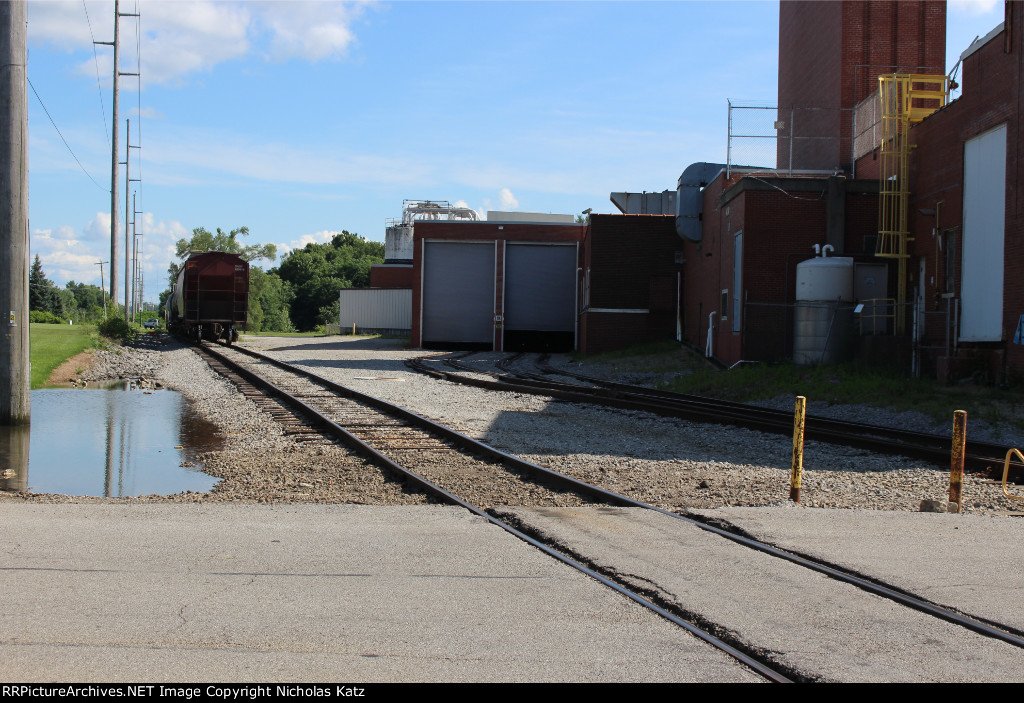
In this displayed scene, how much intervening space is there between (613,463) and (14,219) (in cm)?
980

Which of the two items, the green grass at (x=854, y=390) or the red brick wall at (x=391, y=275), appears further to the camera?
the red brick wall at (x=391, y=275)

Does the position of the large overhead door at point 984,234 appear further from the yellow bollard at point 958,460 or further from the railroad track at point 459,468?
the railroad track at point 459,468

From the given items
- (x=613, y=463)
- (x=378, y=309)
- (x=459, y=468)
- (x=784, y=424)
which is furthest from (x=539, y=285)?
(x=459, y=468)

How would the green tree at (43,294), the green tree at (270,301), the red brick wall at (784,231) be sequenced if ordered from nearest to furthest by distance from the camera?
the red brick wall at (784,231), the green tree at (270,301), the green tree at (43,294)

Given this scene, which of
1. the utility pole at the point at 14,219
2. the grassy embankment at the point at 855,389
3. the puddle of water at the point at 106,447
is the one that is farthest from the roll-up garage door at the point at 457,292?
the utility pole at the point at 14,219

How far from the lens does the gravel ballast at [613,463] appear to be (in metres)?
9.00

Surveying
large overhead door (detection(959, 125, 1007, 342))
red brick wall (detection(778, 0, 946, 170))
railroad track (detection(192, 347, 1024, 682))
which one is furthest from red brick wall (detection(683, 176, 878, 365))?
railroad track (detection(192, 347, 1024, 682))

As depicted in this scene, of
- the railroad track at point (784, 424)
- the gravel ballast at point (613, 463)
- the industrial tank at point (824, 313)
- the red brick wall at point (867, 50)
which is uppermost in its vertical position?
the red brick wall at point (867, 50)

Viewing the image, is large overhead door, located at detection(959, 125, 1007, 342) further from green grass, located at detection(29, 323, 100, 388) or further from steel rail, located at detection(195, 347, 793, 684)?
green grass, located at detection(29, 323, 100, 388)

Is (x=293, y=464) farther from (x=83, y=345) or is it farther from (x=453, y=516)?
(x=83, y=345)

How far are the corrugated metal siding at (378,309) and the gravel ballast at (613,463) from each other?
59.6 m

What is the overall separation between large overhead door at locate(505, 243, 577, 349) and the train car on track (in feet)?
47.0

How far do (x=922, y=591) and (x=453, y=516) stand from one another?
3682 mm

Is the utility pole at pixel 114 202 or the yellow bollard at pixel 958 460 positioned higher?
the utility pole at pixel 114 202
